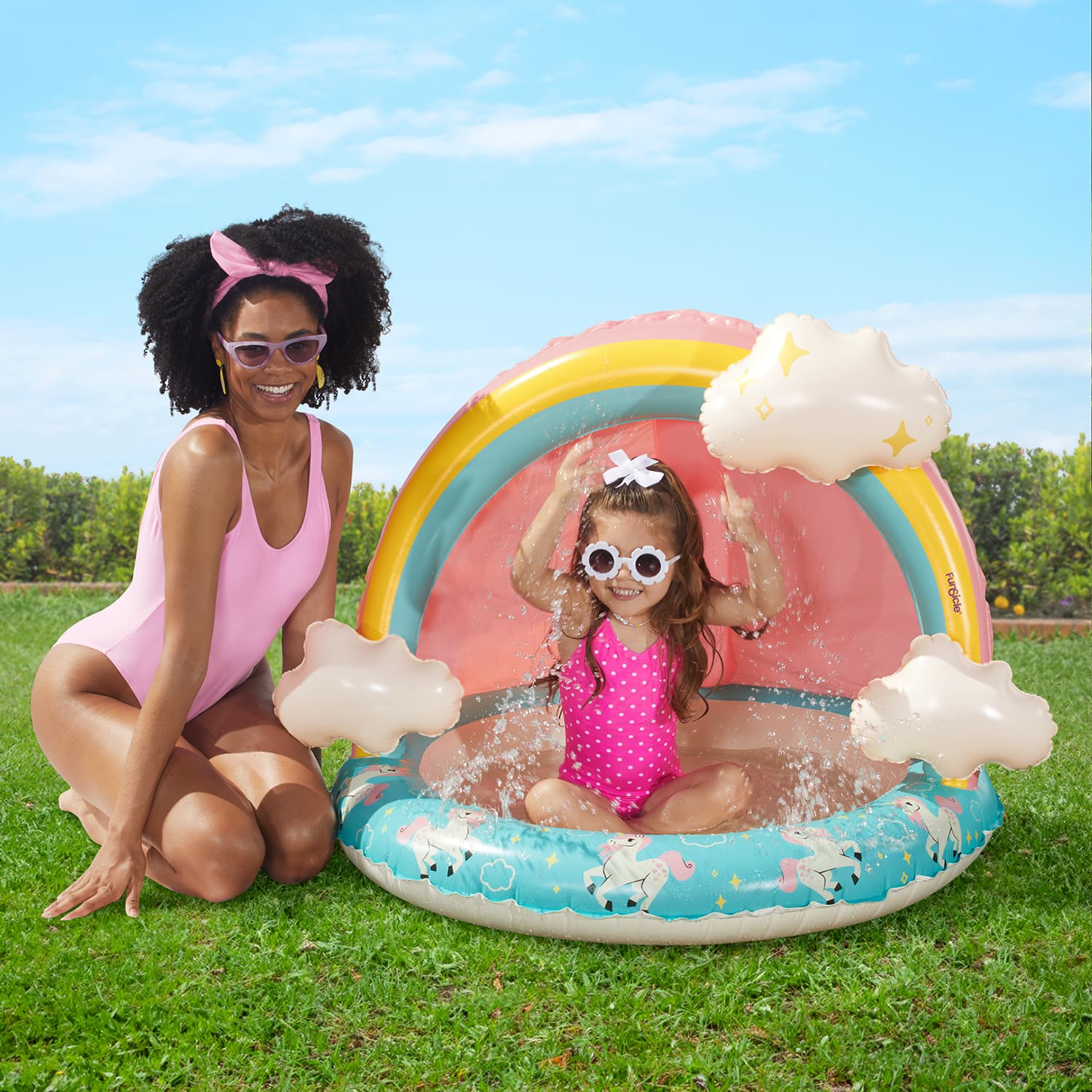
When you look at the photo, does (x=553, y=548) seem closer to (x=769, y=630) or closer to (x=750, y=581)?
(x=750, y=581)

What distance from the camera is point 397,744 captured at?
3.58m

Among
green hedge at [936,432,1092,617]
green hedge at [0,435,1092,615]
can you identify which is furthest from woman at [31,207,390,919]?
green hedge at [936,432,1092,617]

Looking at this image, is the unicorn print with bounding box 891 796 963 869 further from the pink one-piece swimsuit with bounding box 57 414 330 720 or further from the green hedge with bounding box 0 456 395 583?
the green hedge with bounding box 0 456 395 583

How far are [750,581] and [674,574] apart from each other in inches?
9.4

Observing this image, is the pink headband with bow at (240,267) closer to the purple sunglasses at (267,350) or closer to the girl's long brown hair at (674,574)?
the purple sunglasses at (267,350)

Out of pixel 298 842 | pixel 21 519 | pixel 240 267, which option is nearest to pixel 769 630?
pixel 298 842

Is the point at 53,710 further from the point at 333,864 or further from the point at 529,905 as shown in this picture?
the point at 529,905

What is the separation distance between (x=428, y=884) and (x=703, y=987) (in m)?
0.78

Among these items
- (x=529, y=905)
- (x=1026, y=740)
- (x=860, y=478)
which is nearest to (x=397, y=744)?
(x=529, y=905)

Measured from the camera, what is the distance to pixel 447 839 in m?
3.05

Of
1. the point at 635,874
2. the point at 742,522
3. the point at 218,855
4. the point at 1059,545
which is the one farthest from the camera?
the point at 1059,545

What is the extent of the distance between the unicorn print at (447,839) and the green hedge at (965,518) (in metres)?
6.15

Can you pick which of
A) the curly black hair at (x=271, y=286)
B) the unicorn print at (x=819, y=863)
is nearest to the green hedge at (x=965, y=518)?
the curly black hair at (x=271, y=286)

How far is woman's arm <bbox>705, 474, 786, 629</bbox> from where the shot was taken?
136 inches
